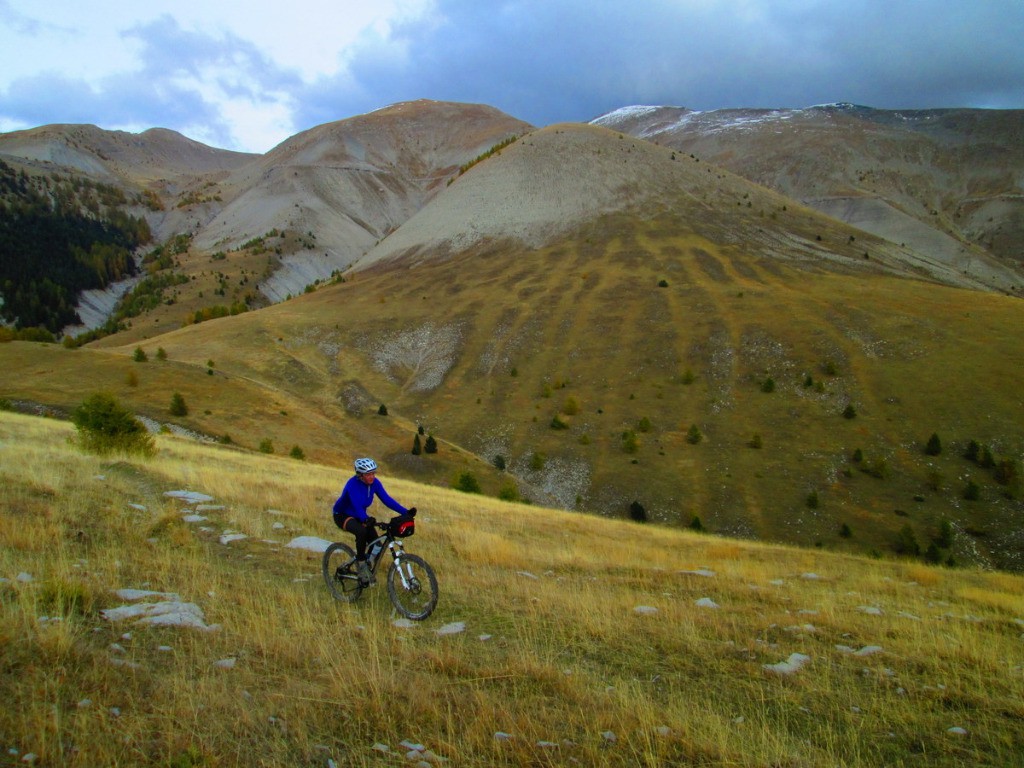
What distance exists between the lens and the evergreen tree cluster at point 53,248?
441 ft

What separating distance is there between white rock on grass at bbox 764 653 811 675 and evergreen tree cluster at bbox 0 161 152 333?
163 metres

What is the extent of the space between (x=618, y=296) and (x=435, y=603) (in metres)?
83.4

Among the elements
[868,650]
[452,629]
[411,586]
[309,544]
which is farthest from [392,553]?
[868,650]

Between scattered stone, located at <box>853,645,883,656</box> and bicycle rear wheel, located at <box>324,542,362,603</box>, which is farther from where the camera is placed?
bicycle rear wheel, located at <box>324,542,362,603</box>

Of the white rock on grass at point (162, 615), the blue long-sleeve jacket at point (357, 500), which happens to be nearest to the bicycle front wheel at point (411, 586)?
the blue long-sleeve jacket at point (357, 500)

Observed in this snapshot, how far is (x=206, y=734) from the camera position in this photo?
178 inches

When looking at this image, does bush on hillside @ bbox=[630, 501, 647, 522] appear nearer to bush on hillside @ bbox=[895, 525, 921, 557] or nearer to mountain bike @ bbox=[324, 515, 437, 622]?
bush on hillside @ bbox=[895, 525, 921, 557]

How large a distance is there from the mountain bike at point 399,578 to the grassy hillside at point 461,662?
285 mm


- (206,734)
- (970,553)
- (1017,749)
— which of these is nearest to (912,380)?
(970,553)

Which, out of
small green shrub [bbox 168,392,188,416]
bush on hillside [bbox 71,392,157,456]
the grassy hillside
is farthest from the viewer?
small green shrub [bbox 168,392,188,416]

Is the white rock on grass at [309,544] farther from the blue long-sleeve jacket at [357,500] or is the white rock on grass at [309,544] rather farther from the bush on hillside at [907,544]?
the bush on hillside at [907,544]

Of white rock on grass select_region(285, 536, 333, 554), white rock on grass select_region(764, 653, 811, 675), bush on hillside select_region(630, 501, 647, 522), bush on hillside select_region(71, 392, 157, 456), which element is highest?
bush on hillside select_region(71, 392, 157, 456)

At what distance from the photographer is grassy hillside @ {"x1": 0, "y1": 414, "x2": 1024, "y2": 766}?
4773 millimetres

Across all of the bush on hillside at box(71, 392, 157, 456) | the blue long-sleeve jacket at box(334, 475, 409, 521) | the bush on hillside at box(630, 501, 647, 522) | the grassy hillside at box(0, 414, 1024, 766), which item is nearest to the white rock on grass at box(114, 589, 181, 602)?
the grassy hillside at box(0, 414, 1024, 766)
